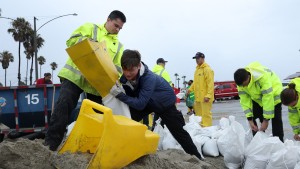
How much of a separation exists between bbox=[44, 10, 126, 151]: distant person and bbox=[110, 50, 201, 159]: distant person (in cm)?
33

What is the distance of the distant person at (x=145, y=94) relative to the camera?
3.60 m

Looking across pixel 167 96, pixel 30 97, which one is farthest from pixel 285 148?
pixel 30 97

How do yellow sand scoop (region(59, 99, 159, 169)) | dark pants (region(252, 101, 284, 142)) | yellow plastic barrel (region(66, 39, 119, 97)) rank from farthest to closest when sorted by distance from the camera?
dark pants (region(252, 101, 284, 142)), yellow plastic barrel (region(66, 39, 119, 97)), yellow sand scoop (region(59, 99, 159, 169))

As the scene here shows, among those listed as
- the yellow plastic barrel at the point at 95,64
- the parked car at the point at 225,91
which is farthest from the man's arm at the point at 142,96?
the parked car at the point at 225,91

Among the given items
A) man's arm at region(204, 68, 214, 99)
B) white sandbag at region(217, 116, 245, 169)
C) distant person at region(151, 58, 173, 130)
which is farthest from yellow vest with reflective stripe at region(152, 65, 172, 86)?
white sandbag at region(217, 116, 245, 169)

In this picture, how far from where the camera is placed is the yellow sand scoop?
9.23ft

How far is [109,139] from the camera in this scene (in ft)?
9.26

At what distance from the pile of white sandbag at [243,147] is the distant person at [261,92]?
0.31 metres

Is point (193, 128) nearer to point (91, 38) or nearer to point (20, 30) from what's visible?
point (91, 38)

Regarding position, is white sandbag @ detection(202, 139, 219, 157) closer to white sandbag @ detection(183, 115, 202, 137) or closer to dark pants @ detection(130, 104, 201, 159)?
white sandbag @ detection(183, 115, 202, 137)

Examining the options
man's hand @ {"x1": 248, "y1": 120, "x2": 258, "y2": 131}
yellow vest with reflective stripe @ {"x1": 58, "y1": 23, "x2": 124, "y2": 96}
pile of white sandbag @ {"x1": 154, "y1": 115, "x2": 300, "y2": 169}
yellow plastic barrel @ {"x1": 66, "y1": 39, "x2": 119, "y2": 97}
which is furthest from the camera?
man's hand @ {"x1": 248, "y1": 120, "x2": 258, "y2": 131}

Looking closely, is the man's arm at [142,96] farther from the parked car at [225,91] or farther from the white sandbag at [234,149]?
the parked car at [225,91]

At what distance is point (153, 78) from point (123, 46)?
678 mm

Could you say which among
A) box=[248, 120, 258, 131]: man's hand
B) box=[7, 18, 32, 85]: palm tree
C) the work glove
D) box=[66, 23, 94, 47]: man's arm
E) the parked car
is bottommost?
the parked car
